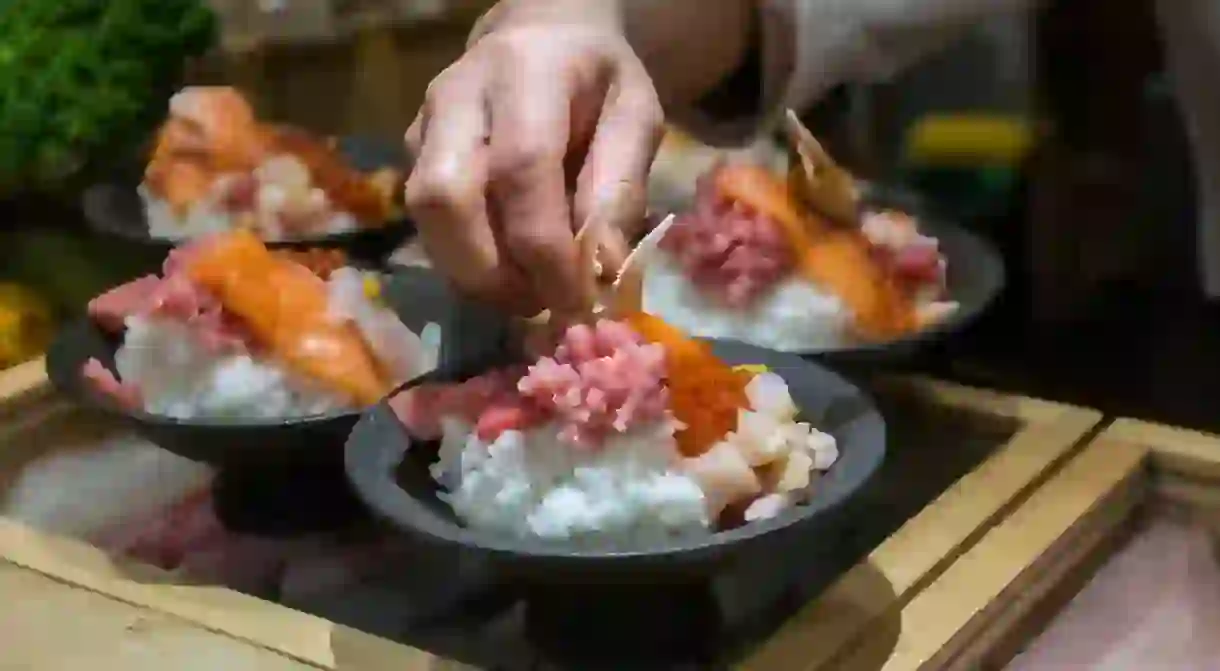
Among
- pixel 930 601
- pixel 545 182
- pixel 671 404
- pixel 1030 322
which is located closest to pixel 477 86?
pixel 545 182

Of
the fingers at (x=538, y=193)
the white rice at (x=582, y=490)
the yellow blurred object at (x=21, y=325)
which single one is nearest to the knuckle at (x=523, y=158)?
the fingers at (x=538, y=193)

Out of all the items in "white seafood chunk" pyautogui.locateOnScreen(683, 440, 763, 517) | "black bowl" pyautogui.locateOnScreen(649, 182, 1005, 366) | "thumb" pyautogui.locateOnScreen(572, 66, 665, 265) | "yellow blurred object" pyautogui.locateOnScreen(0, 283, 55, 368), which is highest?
"thumb" pyautogui.locateOnScreen(572, 66, 665, 265)

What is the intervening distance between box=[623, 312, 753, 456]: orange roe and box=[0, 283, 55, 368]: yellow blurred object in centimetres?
55

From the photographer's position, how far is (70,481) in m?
0.80

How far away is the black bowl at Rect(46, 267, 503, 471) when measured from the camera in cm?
65

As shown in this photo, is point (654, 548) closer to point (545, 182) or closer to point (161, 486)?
point (545, 182)

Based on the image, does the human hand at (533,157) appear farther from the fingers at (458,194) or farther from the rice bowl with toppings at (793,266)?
the rice bowl with toppings at (793,266)

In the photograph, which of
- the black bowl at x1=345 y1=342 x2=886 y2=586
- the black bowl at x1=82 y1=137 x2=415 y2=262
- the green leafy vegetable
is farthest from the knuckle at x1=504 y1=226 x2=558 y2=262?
the green leafy vegetable

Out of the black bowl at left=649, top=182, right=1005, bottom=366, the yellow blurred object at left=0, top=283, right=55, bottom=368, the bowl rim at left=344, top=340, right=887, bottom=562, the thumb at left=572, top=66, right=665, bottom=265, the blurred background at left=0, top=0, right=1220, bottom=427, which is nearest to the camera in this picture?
the bowl rim at left=344, top=340, right=887, bottom=562

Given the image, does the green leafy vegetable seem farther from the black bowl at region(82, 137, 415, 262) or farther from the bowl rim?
the bowl rim

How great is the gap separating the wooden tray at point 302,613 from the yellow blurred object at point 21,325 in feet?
0.80

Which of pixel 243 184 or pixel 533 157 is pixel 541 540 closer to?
pixel 533 157

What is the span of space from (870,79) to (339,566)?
49cm

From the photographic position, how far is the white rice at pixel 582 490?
0.54 m
